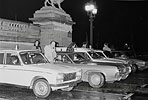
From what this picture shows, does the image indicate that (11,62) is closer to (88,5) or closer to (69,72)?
(69,72)

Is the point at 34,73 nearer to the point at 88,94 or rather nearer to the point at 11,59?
the point at 11,59

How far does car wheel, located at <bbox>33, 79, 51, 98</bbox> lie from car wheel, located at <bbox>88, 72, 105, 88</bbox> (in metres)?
2.82

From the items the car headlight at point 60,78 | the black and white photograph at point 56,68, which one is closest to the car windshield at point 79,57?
the black and white photograph at point 56,68

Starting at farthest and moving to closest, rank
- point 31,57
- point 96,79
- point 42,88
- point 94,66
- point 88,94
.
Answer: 1. point 94,66
2. point 96,79
3. point 31,57
4. point 88,94
5. point 42,88

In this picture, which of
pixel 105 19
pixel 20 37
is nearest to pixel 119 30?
pixel 105 19

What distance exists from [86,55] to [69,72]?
3.32 meters

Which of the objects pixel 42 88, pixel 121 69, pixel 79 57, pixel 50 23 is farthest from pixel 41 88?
pixel 50 23

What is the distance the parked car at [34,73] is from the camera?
7973mm

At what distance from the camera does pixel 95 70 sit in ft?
33.9

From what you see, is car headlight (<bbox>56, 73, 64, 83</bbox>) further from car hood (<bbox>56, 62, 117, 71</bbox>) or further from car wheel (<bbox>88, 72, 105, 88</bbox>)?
car wheel (<bbox>88, 72, 105, 88</bbox>)

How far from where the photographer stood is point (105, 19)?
46.2 meters

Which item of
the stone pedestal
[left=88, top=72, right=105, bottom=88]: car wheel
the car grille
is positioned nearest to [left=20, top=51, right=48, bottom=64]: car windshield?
the car grille

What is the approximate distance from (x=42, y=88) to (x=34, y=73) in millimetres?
558

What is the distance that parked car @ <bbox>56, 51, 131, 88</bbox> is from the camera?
10.2 metres
